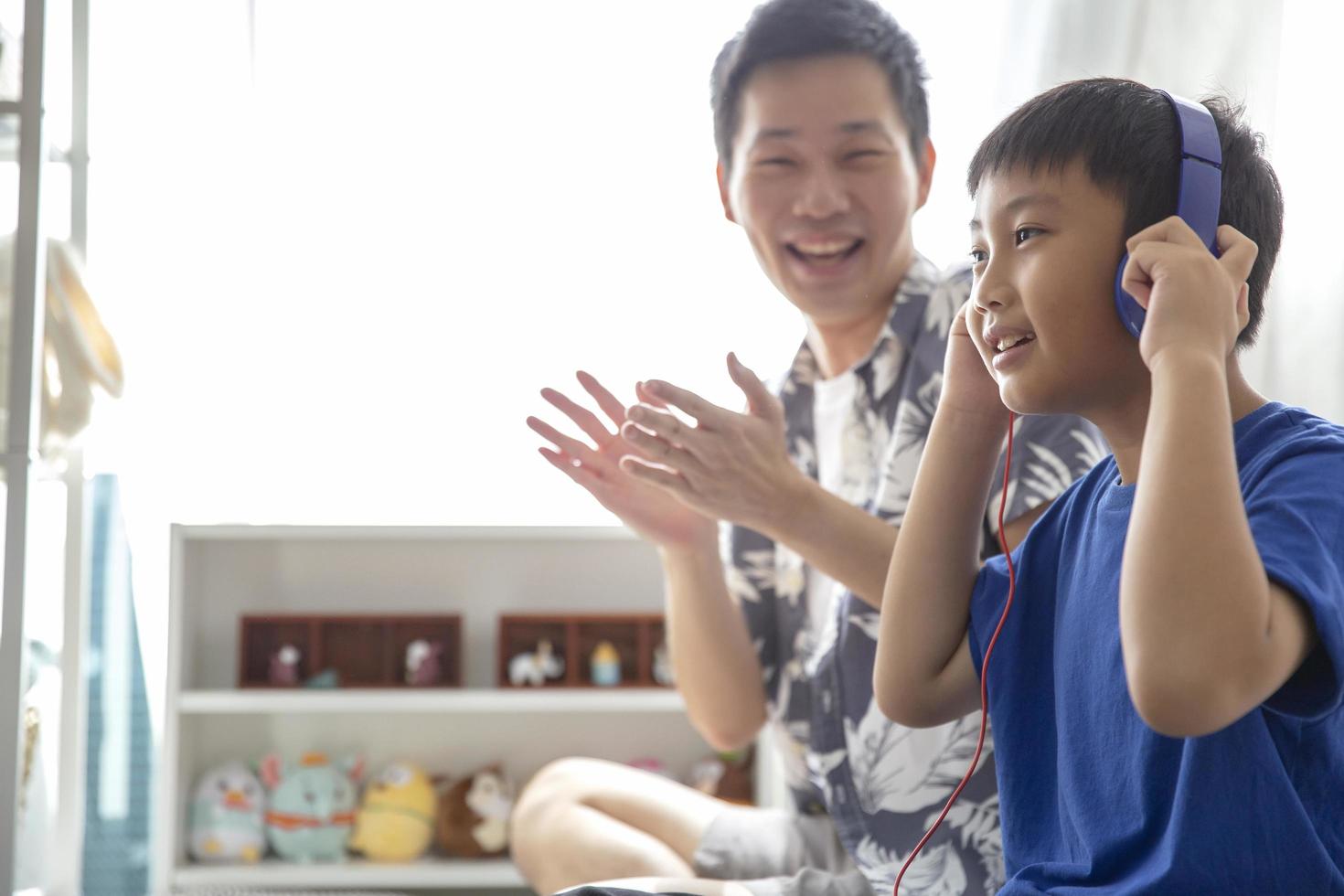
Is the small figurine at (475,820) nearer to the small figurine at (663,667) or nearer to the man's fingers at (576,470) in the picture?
the small figurine at (663,667)

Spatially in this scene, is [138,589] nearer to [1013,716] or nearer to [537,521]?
[537,521]

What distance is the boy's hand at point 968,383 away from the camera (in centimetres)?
77

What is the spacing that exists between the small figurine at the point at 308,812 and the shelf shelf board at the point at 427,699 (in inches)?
4.5

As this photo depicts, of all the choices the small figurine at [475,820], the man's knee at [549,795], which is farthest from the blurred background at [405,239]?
the man's knee at [549,795]

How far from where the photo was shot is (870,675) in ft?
3.54

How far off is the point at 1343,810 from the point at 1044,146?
35 centimetres

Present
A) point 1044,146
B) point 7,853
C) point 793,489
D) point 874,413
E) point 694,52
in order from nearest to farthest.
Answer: point 1044,146 < point 793,489 < point 874,413 < point 7,853 < point 694,52

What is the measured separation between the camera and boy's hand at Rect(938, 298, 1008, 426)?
2.54 feet

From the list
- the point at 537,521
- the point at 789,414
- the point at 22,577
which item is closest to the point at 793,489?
the point at 789,414

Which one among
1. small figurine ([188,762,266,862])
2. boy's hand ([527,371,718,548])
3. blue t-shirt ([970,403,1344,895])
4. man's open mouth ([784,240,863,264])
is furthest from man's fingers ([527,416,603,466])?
small figurine ([188,762,266,862])

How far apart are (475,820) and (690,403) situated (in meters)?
1.30

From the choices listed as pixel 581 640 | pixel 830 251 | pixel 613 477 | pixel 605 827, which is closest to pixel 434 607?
pixel 581 640

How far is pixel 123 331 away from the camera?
7.62 feet

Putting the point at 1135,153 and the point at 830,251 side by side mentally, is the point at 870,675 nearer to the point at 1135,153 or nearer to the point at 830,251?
the point at 830,251
